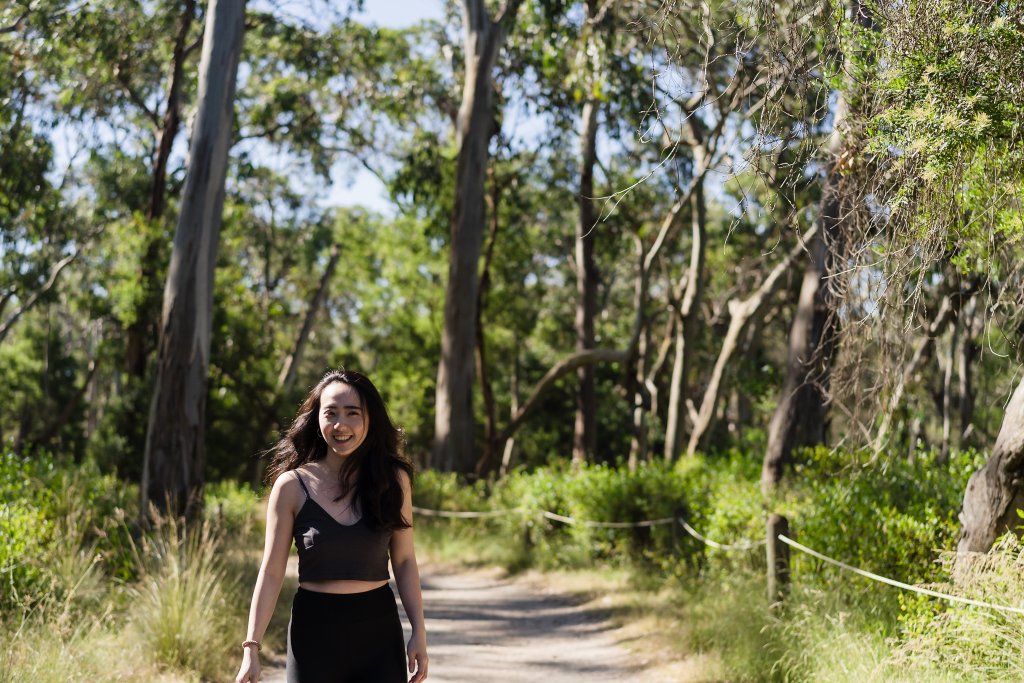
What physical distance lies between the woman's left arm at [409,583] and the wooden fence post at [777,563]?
4.94 metres

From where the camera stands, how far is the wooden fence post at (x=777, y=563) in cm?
838

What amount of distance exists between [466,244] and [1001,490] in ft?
51.9

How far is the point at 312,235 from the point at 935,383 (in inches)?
867

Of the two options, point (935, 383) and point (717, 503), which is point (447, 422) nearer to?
point (717, 503)

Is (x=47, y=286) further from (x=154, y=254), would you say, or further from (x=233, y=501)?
(x=233, y=501)

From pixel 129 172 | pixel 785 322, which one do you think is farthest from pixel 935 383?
pixel 129 172

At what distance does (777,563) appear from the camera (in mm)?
8445

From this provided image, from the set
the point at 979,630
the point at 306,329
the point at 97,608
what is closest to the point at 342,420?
the point at 979,630

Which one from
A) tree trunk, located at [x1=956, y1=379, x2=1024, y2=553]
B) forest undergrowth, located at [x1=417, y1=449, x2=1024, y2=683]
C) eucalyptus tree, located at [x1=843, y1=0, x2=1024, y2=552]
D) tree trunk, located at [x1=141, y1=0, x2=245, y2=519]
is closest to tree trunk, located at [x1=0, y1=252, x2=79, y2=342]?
forest undergrowth, located at [x1=417, y1=449, x2=1024, y2=683]

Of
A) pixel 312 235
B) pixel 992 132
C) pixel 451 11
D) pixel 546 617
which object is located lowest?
pixel 546 617

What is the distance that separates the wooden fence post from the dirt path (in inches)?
48.3

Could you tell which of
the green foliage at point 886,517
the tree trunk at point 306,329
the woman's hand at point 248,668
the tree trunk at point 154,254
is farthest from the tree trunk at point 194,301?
the tree trunk at point 306,329

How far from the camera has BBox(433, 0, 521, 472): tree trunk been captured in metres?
21.3

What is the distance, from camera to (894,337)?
7.36 meters
